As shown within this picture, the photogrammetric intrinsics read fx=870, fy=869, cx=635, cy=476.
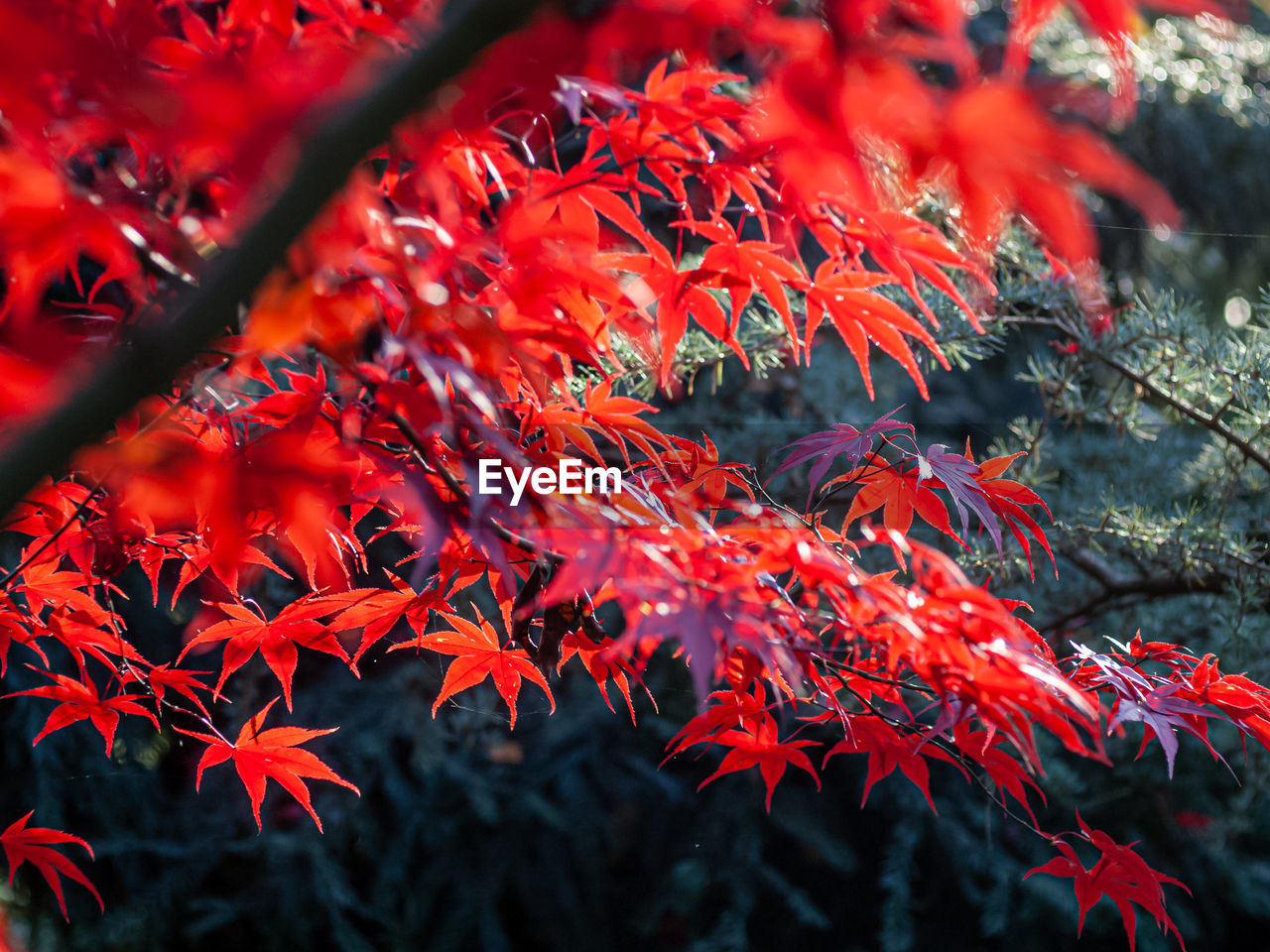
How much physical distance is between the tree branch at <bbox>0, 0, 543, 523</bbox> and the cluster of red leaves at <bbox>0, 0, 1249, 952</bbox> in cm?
3

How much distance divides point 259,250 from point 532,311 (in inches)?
5.9

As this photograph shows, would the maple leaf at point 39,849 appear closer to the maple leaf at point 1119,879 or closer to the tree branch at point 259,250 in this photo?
the tree branch at point 259,250

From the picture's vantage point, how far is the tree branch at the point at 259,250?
0.29 metres

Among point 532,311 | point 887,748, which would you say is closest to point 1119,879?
point 887,748

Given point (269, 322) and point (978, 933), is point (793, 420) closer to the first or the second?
point (978, 933)

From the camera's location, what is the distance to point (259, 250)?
30cm

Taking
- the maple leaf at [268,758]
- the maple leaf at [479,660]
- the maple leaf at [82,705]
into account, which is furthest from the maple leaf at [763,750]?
the maple leaf at [82,705]

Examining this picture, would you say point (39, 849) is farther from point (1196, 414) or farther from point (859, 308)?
point (1196, 414)

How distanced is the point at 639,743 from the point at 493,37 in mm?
1816

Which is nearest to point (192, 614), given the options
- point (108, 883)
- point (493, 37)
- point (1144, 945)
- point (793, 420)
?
point (108, 883)

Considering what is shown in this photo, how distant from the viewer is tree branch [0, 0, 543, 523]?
29cm

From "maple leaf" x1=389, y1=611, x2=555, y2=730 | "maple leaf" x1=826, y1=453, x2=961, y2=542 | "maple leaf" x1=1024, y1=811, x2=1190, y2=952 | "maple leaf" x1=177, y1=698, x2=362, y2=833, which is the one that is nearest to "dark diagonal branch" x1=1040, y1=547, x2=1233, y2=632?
"maple leaf" x1=1024, y1=811, x2=1190, y2=952

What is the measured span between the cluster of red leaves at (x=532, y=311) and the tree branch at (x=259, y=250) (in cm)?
3

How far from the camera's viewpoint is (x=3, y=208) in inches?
12.7
